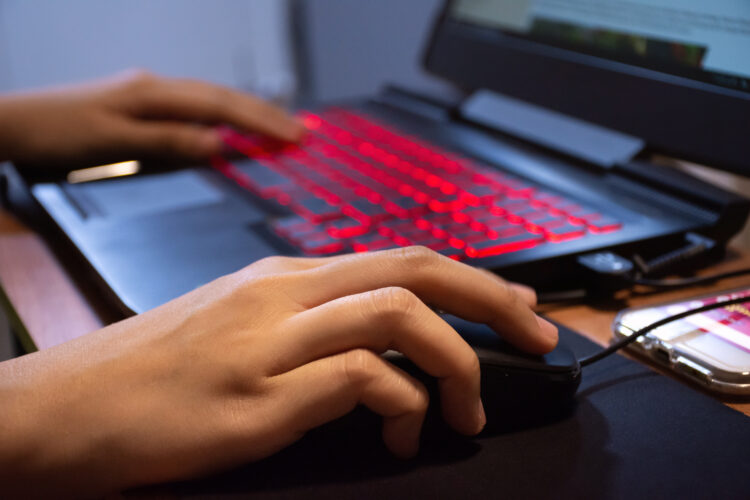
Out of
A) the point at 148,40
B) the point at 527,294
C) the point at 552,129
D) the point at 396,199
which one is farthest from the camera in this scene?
the point at 148,40

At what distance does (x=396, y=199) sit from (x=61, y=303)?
0.28 m

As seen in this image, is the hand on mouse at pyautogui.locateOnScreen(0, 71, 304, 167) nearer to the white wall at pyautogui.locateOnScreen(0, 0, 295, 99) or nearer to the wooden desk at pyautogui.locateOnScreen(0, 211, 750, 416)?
the wooden desk at pyautogui.locateOnScreen(0, 211, 750, 416)

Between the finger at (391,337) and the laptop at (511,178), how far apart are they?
0.45 ft

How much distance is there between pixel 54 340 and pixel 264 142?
43 centimetres

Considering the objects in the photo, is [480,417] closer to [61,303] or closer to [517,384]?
[517,384]

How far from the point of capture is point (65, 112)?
759 millimetres

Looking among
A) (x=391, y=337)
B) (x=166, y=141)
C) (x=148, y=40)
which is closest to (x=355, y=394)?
(x=391, y=337)

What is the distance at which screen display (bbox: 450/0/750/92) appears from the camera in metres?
0.54

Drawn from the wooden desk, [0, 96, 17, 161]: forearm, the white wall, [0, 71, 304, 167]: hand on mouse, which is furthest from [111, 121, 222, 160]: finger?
the white wall

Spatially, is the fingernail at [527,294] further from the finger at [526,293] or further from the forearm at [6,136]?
the forearm at [6,136]

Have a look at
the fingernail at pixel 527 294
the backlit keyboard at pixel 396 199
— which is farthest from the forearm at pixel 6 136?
the fingernail at pixel 527 294

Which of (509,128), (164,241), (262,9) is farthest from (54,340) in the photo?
(262,9)

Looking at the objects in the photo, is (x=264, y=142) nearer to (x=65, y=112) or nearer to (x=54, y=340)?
(x=65, y=112)

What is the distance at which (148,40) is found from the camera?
262 cm
